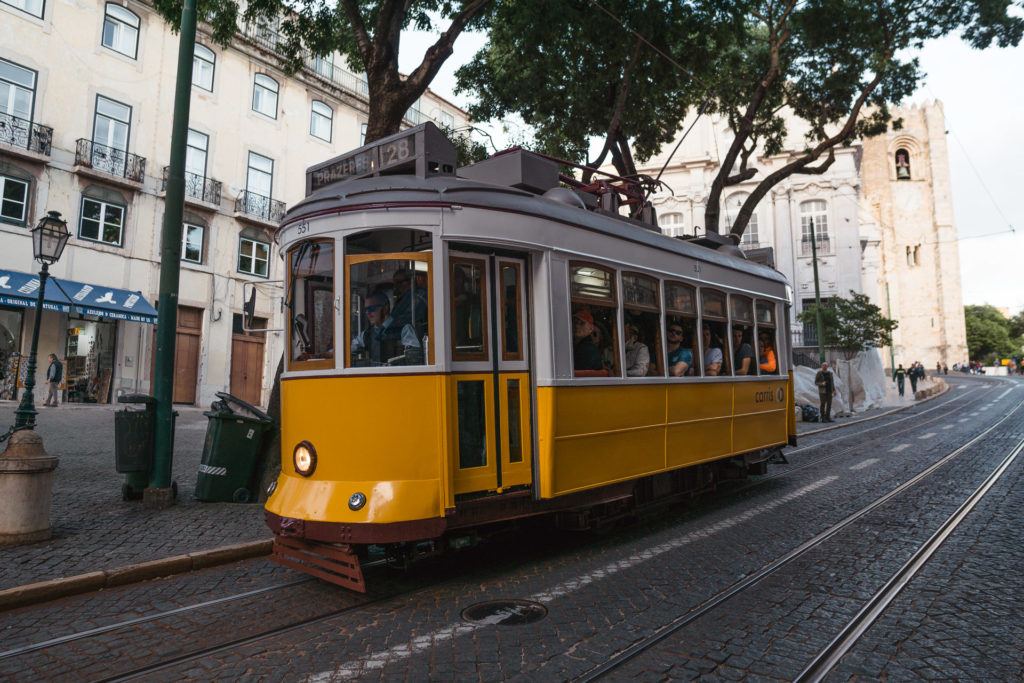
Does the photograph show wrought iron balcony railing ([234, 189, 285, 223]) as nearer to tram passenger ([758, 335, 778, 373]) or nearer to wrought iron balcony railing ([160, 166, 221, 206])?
wrought iron balcony railing ([160, 166, 221, 206])

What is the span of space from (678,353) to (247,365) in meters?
20.5

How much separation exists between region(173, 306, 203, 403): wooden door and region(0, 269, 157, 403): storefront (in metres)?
1.40

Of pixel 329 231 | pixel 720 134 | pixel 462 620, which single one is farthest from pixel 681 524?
pixel 720 134

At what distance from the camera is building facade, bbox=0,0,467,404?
59.5 ft

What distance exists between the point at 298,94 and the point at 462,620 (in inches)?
1008

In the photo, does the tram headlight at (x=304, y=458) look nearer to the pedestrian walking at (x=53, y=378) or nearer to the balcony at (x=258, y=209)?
the pedestrian walking at (x=53, y=378)

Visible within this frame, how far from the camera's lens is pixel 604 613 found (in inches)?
164

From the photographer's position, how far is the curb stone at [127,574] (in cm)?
452

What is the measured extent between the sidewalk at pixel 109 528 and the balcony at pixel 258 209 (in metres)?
14.6

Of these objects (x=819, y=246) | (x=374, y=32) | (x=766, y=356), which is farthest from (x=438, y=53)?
(x=819, y=246)

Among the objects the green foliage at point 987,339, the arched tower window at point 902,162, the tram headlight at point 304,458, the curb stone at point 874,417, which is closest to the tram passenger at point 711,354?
the tram headlight at point 304,458

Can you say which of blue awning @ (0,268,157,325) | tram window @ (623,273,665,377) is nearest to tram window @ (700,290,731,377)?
tram window @ (623,273,665,377)

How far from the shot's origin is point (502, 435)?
499cm

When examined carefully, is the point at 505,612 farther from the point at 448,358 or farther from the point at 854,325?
the point at 854,325
